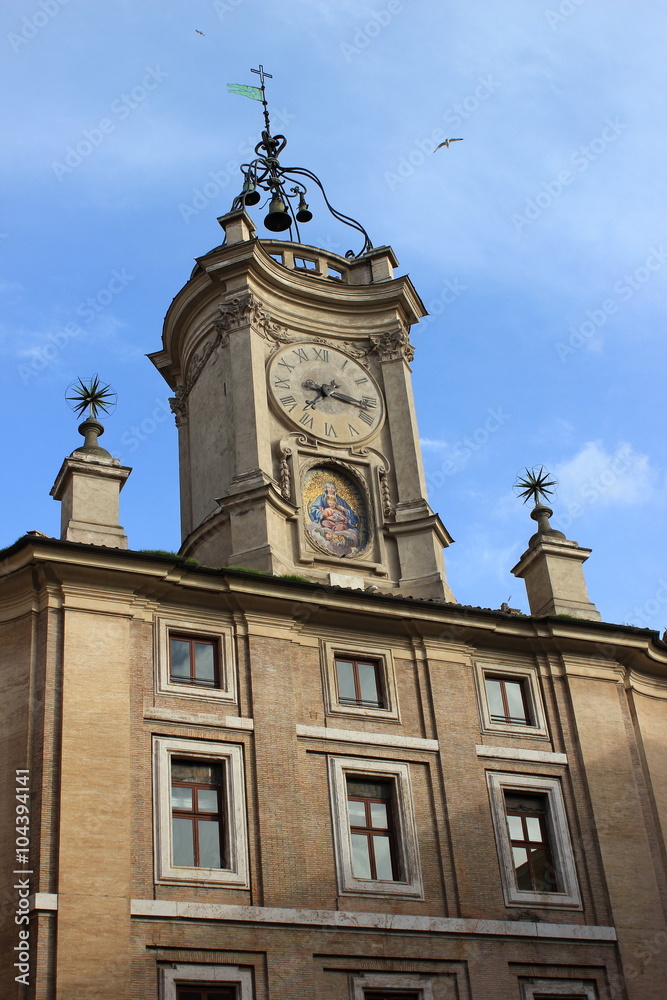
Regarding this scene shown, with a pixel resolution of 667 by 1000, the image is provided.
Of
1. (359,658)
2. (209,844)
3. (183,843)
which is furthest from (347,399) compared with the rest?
(183,843)

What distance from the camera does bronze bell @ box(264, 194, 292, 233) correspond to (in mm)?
39812

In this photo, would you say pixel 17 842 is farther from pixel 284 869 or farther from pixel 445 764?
pixel 445 764

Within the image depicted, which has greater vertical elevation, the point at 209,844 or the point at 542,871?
the point at 209,844

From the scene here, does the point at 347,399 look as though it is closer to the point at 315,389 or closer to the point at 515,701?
the point at 315,389

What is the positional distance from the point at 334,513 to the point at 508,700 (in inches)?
281

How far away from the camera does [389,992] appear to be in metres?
24.1

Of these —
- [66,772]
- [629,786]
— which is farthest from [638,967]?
[66,772]

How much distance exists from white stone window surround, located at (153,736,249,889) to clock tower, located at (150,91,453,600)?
6351mm

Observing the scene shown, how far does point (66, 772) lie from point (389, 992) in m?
6.91

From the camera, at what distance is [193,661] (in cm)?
2644

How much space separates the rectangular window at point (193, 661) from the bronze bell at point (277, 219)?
16.9m

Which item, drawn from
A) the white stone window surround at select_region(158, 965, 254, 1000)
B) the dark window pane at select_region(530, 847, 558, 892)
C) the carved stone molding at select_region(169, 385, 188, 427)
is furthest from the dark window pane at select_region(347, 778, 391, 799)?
the carved stone molding at select_region(169, 385, 188, 427)

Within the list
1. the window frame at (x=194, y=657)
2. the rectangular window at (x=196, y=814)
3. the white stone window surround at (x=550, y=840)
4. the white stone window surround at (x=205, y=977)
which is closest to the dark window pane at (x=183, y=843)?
the rectangular window at (x=196, y=814)

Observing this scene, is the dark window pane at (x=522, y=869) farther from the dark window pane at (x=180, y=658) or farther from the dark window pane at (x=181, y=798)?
the dark window pane at (x=180, y=658)
